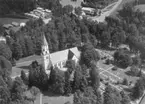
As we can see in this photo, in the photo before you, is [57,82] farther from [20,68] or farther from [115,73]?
[115,73]

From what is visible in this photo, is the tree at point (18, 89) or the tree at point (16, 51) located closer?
the tree at point (18, 89)

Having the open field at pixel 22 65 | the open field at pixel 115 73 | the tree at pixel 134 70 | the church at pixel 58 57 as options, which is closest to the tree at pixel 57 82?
the church at pixel 58 57

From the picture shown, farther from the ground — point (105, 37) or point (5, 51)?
point (105, 37)

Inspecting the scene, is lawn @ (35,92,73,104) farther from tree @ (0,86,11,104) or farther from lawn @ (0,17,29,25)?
lawn @ (0,17,29,25)

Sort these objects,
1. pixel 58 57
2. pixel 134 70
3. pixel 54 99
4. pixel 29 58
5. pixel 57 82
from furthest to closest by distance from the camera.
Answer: pixel 29 58, pixel 134 70, pixel 58 57, pixel 57 82, pixel 54 99

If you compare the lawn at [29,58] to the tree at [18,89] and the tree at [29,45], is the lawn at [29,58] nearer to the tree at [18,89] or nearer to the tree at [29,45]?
the tree at [29,45]

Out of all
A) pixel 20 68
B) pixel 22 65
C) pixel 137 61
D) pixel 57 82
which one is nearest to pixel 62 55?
pixel 57 82

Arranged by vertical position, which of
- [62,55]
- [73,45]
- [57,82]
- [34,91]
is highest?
[73,45]

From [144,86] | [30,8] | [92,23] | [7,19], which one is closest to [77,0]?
[30,8]

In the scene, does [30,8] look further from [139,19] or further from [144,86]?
[144,86]
